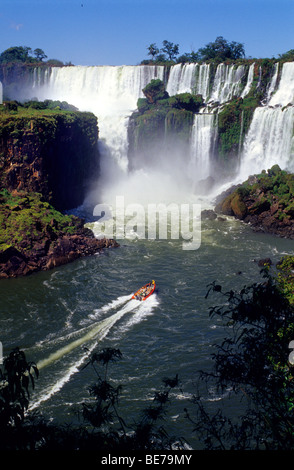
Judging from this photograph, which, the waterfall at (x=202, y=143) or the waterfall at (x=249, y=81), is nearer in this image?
the waterfall at (x=202, y=143)

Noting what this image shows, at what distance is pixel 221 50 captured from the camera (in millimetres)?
64000

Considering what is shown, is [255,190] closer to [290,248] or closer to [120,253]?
[290,248]

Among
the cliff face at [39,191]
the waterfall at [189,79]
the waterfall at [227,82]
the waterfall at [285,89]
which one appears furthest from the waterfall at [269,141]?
the cliff face at [39,191]

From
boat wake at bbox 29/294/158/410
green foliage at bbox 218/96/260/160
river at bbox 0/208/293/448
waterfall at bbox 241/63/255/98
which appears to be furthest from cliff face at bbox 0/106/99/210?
waterfall at bbox 241/63/255/98

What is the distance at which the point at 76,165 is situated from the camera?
4156cm

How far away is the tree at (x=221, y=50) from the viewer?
62753mm

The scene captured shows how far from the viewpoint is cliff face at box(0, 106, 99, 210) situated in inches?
1303

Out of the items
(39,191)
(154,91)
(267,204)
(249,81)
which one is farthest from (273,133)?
(39,191)

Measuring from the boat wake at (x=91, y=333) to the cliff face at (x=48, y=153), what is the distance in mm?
14084

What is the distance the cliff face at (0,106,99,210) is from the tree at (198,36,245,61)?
1088 inches

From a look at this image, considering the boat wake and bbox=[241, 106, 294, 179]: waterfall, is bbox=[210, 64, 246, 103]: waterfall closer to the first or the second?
bbox=[241, 106, 294, 179]: waterfall

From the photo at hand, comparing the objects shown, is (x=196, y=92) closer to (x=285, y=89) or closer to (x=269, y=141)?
(x=285, y=89)

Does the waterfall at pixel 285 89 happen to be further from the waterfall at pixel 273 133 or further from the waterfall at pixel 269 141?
the waterfall at pixel 269 141

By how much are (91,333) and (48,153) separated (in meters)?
18.9
